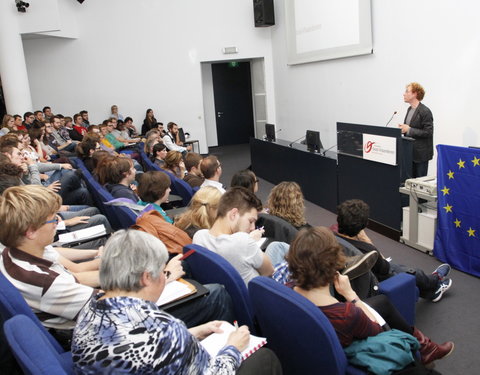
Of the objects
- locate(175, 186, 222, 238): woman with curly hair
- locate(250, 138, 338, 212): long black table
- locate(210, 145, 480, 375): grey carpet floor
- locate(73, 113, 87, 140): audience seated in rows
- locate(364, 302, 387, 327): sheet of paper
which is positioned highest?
locate(73, 113, 87, 140): audience seated in rows

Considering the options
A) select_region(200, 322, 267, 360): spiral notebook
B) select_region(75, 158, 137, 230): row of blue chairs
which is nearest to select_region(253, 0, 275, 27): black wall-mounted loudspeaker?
select_region(75, 158, 137, 230): row of blue chairs

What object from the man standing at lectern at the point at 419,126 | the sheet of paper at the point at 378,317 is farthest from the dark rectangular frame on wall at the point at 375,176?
the sheet of paper at the point at 378,317

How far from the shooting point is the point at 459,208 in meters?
3.69

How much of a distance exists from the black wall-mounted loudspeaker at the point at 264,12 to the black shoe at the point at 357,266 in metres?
9.18

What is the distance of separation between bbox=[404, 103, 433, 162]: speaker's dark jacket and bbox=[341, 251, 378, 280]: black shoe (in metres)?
3.14

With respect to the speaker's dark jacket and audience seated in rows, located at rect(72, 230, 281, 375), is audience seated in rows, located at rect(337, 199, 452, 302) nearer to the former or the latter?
audience seated in rows, located at rect(72, 230, 281, 375)

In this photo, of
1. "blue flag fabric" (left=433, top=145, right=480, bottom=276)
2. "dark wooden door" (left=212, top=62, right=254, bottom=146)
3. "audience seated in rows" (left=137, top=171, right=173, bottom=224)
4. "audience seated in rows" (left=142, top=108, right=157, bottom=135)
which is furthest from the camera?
"dark wooden door" (left=212, top=62, right=254, bottom=146)

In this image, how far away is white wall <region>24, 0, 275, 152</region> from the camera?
1048 centimetres

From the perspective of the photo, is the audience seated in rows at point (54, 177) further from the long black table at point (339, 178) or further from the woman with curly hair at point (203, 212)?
the long black table at point (339, 178)

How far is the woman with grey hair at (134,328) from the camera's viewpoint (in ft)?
4.01

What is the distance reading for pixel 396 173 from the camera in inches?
176

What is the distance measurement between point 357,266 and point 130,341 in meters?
1.27

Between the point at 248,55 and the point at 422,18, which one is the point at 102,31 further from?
the point at 422,18

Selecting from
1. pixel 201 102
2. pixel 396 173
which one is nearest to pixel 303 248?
pixel 396 173
